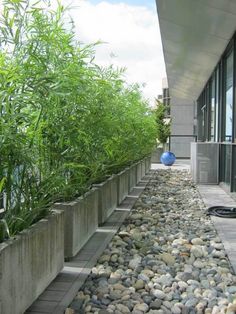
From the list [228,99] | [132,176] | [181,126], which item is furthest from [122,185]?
[181,126]

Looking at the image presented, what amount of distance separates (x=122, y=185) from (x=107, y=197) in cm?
140

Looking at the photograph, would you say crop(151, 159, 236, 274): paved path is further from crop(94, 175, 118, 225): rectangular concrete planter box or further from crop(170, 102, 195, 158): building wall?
crop(170, 102, 195, 158): building wall

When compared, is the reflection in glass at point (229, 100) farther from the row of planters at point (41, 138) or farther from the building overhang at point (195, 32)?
the row of planters at point (41, 138)

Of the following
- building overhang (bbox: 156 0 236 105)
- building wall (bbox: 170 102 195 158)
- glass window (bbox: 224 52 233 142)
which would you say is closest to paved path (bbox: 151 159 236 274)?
glass window (bbox: 224 52 233 142)

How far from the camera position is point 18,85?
2.35 metres

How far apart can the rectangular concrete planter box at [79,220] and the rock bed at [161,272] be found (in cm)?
24

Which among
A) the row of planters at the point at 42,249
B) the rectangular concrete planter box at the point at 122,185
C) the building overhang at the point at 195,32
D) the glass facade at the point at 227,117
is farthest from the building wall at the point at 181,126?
the row of planters at the point at 42,249

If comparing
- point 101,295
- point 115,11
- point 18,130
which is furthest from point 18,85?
point 115,11

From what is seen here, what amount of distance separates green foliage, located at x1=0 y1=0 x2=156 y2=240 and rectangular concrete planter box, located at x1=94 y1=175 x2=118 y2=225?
Answer: 0.79 meters

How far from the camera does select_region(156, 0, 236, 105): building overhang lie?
19.5 ft

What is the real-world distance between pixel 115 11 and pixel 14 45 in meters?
2.12

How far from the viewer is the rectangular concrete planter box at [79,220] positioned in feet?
11.4

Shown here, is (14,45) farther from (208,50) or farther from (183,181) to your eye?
(183,181)

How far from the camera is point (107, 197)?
16.8 ft
